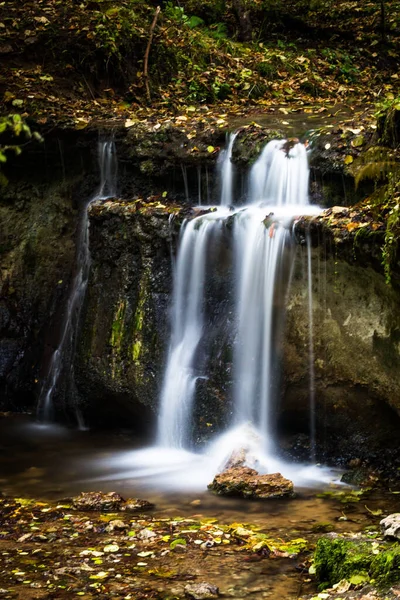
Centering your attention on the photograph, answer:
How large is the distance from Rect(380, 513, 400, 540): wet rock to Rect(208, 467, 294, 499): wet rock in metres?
1.31

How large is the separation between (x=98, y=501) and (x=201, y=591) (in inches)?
77.9

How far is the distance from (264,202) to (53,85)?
4.96 m

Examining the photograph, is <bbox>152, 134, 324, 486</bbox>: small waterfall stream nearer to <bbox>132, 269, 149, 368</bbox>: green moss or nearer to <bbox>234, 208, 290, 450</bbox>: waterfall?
<bbox>234, 208, 290, 450</bbox>: waterfall

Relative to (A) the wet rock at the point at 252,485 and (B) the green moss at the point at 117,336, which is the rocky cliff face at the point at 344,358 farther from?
(B) the green moss at the point at 117,336

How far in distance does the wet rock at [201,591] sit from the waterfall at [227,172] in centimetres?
542

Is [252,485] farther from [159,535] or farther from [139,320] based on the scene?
[139,320]

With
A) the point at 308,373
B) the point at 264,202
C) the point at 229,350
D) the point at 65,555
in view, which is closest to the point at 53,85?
the point at 264,202

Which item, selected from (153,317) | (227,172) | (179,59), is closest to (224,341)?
(153,317)

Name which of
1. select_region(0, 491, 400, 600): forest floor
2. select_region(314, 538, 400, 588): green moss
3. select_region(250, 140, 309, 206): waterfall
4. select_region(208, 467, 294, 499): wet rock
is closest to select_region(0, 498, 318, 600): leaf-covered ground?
select_region(0, 491, 400, 600): forest floor

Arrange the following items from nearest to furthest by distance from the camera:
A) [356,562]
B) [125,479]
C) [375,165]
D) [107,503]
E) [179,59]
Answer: [356,562]
[107,503]
[125,479]
[375,165]
[179,59]

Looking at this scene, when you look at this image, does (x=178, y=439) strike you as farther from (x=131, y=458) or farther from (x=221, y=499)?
(x=221, y=499)

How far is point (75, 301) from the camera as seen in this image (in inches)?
383

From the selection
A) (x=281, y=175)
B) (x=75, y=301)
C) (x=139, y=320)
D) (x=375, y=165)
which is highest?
(x=281, y=175)

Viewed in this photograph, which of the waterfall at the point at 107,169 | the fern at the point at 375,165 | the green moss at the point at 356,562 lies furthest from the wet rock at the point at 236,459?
the waterfall at the point at 107,169
